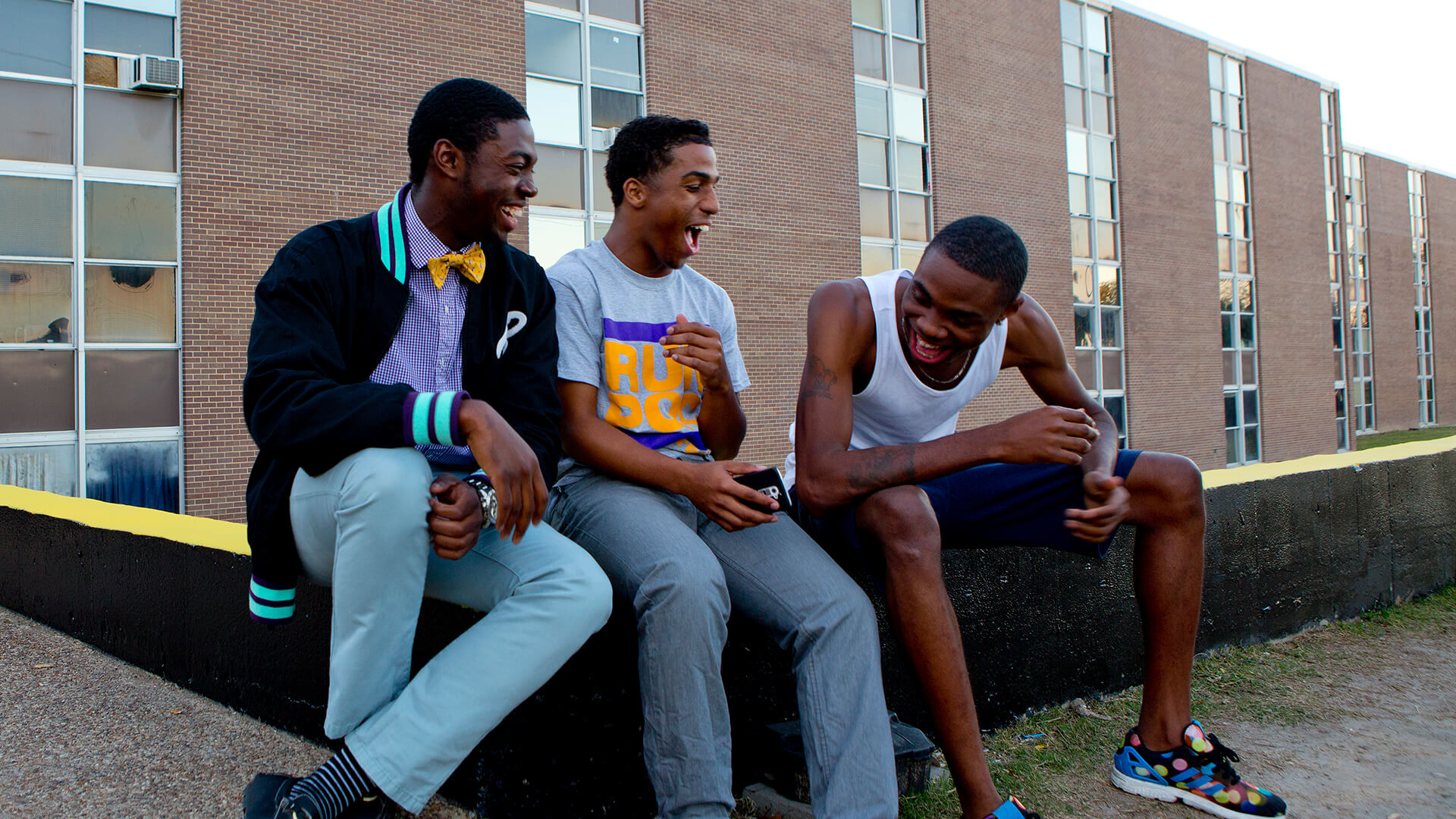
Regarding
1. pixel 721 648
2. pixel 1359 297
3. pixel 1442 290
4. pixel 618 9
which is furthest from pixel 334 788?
pixel 1442 290

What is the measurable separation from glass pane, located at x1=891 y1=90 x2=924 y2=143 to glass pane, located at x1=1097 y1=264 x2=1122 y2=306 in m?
5.63

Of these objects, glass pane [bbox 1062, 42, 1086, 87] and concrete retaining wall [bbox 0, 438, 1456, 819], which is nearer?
concrete retaining wall [bbox 0, 438, 1456, 819]

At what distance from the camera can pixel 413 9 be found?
41.3ft

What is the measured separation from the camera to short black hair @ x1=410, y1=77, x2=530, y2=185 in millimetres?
2295

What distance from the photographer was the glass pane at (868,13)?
683 inches

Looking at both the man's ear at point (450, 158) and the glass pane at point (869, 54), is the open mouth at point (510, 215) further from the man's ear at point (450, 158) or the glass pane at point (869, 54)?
the glass pane at point (869, 54)

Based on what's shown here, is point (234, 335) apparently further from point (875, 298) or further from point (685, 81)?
point (875, 298)

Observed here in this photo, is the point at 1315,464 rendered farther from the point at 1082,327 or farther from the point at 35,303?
the point at 1082,327

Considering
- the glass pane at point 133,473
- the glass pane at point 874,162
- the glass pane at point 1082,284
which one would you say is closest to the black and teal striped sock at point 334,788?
the glass pane at point 133,473

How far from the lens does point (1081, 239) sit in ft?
67.8

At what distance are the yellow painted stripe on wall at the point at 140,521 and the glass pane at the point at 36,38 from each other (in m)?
7.92

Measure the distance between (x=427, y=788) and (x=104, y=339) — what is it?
1134 centimetres

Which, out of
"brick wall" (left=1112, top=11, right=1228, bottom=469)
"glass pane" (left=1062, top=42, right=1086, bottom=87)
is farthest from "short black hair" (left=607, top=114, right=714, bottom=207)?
"glass pane" (left=1062, top=42, right=1086, bottom=87)

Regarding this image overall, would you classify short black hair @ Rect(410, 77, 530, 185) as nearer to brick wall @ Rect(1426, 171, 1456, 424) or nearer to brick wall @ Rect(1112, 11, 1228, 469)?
brick wall @ Rect(1112, 11, 1228, 469)
